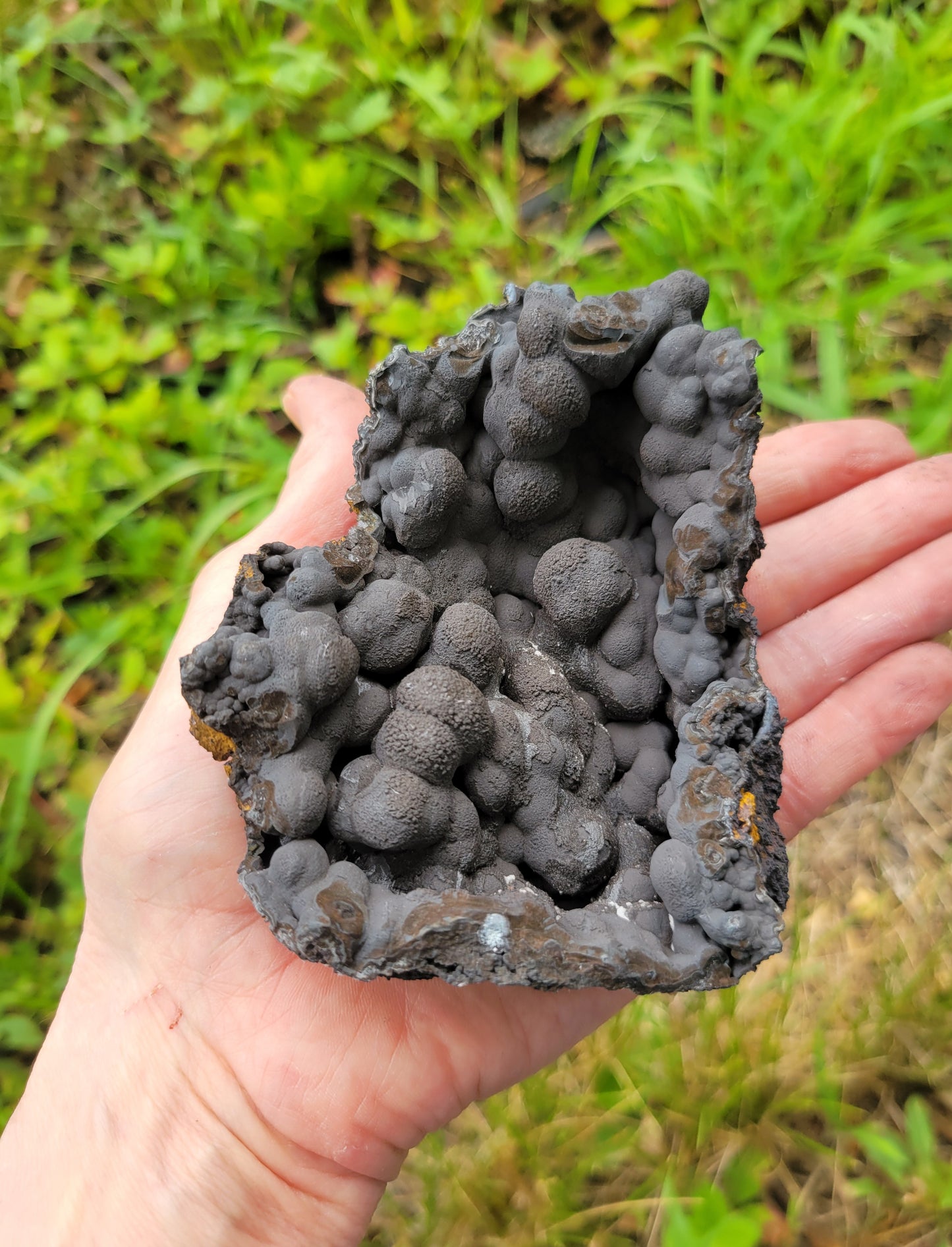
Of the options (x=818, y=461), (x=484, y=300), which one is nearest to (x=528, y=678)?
(x=818, y=461)

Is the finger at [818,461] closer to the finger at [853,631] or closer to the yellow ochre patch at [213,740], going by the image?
the finger at [853,631]

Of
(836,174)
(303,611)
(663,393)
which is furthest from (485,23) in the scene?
(303,611)

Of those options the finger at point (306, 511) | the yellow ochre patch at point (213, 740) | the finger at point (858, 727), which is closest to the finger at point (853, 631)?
the finger at point (858, 727)

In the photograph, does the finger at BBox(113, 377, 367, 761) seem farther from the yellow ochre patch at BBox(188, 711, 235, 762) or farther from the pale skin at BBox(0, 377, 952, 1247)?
the yellow ochre patch at BBox(188, 711, 235, 762)

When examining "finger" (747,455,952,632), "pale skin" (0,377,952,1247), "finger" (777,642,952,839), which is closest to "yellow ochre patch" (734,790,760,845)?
"pale skin" (0,377,952,1247)

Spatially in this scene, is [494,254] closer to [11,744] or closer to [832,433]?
[832,433]

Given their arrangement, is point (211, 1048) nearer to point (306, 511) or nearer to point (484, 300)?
point (306, 511)
